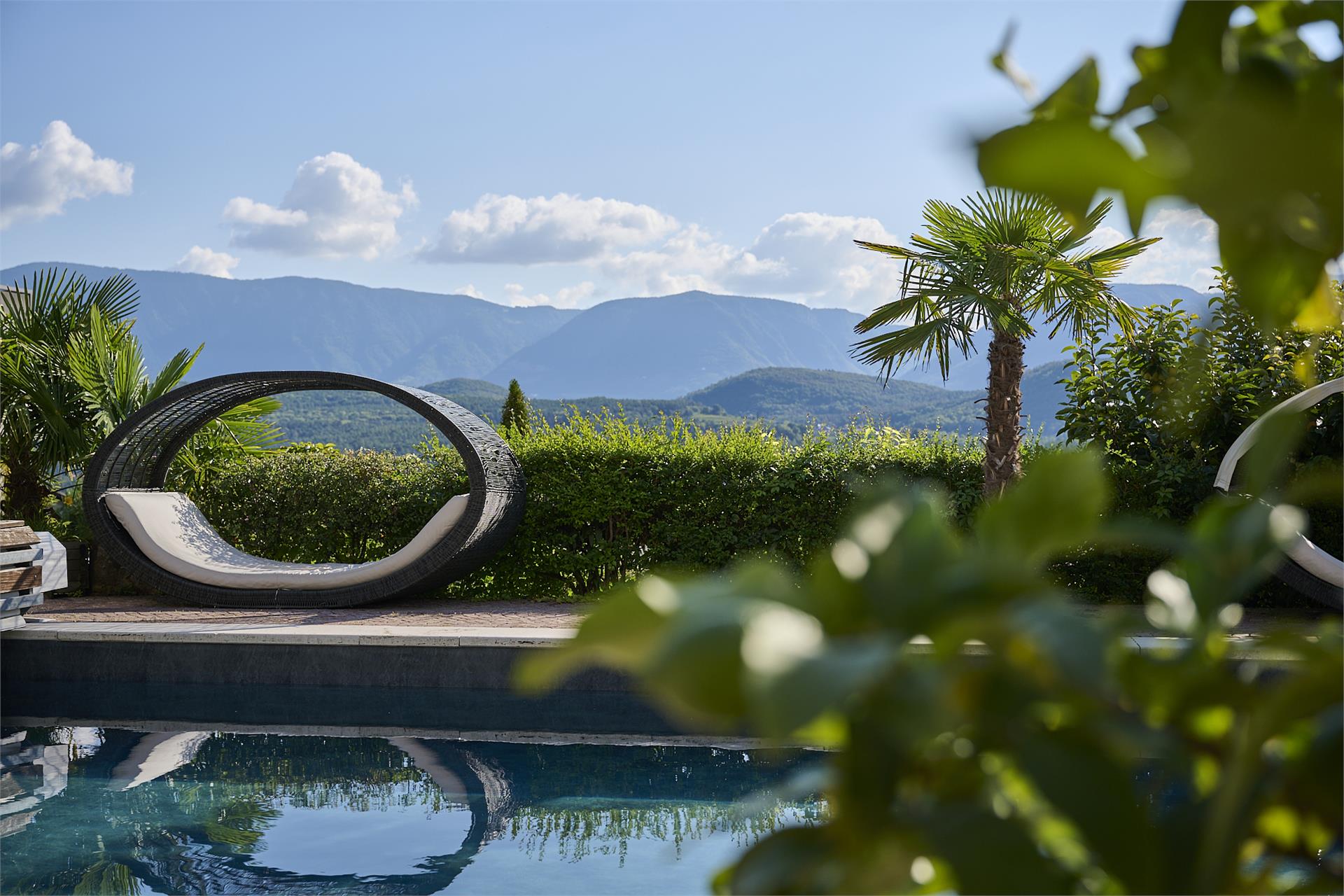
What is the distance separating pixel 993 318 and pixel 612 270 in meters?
75.3

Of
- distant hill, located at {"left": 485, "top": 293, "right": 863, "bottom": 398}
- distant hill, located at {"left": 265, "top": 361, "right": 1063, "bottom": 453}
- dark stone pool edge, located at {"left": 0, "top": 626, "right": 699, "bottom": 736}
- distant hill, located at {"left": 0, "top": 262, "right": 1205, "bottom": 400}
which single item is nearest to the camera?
dark stone pool edge, located at {"left": 0, "top": 626, "right": 699, "bottom": 736}

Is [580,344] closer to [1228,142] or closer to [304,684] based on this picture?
[304,684]

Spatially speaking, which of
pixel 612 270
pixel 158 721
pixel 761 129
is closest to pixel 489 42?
pixel 158 721

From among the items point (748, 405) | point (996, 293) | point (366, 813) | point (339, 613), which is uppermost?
point (748, 405)

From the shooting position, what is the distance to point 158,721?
17.6 ft

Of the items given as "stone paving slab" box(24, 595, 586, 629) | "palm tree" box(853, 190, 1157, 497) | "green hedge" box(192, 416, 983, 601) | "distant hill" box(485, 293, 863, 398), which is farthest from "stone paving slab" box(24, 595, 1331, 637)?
"distant hill" box(485, 293, 863, 398)

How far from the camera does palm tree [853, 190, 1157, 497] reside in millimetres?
6559

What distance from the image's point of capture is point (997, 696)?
0.39 m

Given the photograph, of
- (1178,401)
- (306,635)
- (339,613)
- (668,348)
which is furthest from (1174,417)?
(668,348)

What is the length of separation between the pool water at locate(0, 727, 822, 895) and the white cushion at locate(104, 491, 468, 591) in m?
2.20

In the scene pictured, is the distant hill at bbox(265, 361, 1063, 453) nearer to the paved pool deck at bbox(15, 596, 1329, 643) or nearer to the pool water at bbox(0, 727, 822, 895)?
the paved pool deck at bbox(15, 596, 1329, 643)

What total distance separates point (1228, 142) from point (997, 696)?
21 centimetres

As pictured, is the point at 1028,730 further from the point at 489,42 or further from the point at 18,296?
the point at 18,296

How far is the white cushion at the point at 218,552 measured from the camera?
288 inches
